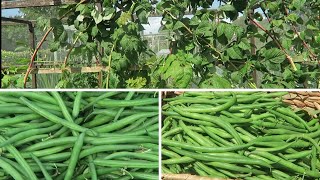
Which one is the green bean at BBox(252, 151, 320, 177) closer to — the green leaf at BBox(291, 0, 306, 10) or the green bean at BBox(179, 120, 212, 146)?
the green bean at BBox(179, 120, 212, 146)

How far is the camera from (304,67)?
2.36 m

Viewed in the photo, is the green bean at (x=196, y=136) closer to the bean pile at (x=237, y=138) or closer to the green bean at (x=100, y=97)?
the bean pile at (x=237, y=138)

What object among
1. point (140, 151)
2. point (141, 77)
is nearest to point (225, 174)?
point (140, 151)

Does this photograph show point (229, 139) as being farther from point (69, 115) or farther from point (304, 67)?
point (304, 67)

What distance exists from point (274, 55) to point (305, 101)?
1.05 meters

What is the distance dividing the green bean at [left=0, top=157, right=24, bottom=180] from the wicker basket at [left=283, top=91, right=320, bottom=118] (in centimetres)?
62

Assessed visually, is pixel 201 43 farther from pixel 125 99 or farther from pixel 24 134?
pixel 24 134

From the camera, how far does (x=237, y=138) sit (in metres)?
1.15

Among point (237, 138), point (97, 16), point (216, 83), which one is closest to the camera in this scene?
point (237, 138)

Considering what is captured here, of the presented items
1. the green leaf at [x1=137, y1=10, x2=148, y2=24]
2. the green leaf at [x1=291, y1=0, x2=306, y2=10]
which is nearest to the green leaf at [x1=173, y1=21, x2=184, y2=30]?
the green leaf at [x1=137, y1=10, x2=148, y2=24]

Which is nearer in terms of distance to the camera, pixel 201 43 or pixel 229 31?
pixel 229 31

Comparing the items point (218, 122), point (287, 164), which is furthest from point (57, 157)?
point (287, 164)

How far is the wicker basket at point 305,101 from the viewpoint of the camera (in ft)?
4.02

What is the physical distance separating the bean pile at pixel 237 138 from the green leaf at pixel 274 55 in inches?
41.8
